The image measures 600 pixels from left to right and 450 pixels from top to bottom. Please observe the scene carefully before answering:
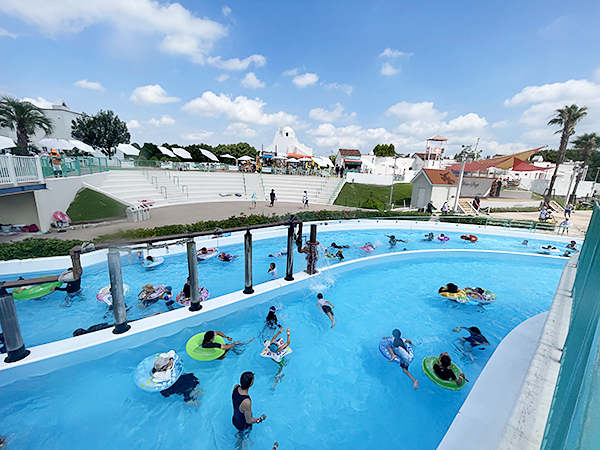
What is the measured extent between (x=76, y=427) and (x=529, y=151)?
1654 inches

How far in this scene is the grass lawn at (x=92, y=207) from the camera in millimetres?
14047

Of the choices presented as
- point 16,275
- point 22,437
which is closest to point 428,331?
point 22,437

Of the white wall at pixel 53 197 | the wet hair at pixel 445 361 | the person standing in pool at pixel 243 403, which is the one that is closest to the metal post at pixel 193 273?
the person standing in pool at pixel 243 403

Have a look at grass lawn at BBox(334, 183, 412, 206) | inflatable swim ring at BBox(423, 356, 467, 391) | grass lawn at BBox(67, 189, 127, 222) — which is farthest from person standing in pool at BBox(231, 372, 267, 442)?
grass lawn at BBox(334, 183, 412, 206)

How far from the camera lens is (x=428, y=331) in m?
7.42

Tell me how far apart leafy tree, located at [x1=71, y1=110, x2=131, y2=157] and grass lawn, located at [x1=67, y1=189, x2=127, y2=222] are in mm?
32712

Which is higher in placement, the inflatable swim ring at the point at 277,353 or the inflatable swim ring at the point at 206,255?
the inflatable swim ring at the point at 206,255

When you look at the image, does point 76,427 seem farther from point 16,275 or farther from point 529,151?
point 529,151

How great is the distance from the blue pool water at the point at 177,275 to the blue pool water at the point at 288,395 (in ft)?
6.92

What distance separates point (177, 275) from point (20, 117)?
78.9 feet

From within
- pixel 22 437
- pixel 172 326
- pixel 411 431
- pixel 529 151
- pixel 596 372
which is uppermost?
pixel 529 151

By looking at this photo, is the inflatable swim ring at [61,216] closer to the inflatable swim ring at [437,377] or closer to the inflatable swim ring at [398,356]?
the inflatable swim ring at [398,356]

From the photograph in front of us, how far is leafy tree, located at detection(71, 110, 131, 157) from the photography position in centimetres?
4019

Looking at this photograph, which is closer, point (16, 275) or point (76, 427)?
point (76, 427)
